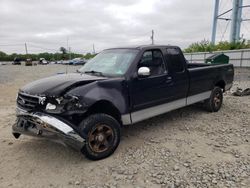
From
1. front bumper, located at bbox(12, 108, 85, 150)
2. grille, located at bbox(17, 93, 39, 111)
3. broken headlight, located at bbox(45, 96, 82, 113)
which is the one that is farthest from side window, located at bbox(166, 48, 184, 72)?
grille, located at bbox(17, 93, 39, 111)

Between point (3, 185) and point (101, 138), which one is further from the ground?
point (101, 138)

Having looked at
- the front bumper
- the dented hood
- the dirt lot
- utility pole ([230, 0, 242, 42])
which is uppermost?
utility pole ([230, 0, 242, 42])

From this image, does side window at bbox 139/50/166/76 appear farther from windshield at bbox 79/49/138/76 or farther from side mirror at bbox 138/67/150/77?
side mirror at bbox 138/67/150/77

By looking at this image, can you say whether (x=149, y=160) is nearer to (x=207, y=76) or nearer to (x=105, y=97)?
(x=105, y=97)

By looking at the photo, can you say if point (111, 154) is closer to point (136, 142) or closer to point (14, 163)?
point (136, 142)

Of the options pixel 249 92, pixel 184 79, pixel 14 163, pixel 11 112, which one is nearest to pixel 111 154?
pixel 14 163

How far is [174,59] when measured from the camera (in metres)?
5.45

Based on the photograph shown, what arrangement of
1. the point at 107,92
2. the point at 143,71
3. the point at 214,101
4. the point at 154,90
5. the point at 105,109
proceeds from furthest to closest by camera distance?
the point at 214,101, the point at 154,90, the point at 143,71, the point at 105,109, the point at 107,92

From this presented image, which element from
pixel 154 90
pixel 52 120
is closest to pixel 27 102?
pixel 52 120

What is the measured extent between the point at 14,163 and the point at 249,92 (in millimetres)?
7970

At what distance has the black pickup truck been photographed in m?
3.64

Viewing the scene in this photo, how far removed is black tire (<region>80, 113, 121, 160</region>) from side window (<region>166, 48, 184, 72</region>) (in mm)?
2038

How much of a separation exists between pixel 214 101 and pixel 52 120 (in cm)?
461

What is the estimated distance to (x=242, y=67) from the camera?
19797 mm
